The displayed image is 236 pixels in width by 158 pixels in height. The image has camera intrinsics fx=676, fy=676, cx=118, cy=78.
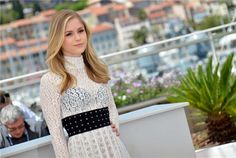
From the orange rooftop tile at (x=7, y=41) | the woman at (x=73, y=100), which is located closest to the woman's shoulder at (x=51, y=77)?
the woman at (x=73, y=100)

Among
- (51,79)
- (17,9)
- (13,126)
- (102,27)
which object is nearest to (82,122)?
(51,79)

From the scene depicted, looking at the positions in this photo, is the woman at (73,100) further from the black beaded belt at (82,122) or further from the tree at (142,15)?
the tree at (142,15)

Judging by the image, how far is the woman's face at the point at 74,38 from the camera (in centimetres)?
334

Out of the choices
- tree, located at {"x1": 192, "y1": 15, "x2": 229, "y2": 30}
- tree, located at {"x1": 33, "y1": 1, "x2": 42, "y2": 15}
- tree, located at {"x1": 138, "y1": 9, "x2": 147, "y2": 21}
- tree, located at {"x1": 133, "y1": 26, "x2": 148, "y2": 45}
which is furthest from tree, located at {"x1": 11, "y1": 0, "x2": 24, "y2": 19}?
tree, located at {"x1": 192, "y1": 15, "x2": 229, "y2": 30}

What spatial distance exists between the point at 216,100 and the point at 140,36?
42.8m

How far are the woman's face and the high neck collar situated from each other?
25 millimetres

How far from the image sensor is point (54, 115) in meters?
3.28

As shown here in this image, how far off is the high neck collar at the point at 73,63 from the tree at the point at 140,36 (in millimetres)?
45863

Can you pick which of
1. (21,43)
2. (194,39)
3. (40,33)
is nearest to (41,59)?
(21,43)

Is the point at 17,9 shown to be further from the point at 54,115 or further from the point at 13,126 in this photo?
the point at 54,115

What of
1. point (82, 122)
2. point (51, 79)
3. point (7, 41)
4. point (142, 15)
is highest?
point (51, 79)

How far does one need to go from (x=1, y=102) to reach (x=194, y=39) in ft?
12.8

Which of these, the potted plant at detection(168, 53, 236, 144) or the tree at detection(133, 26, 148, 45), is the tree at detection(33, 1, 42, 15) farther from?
the potted plant at detection(168, 53, 236, 144)

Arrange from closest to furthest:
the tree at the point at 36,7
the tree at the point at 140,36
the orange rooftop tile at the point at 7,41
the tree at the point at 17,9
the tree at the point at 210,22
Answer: the tree at the point at 210,22
the tree at the point at 140,36
the orange rooftop tile at the point at 7,41
the tree at the point at 17,9
the tree at the point at 36,7
